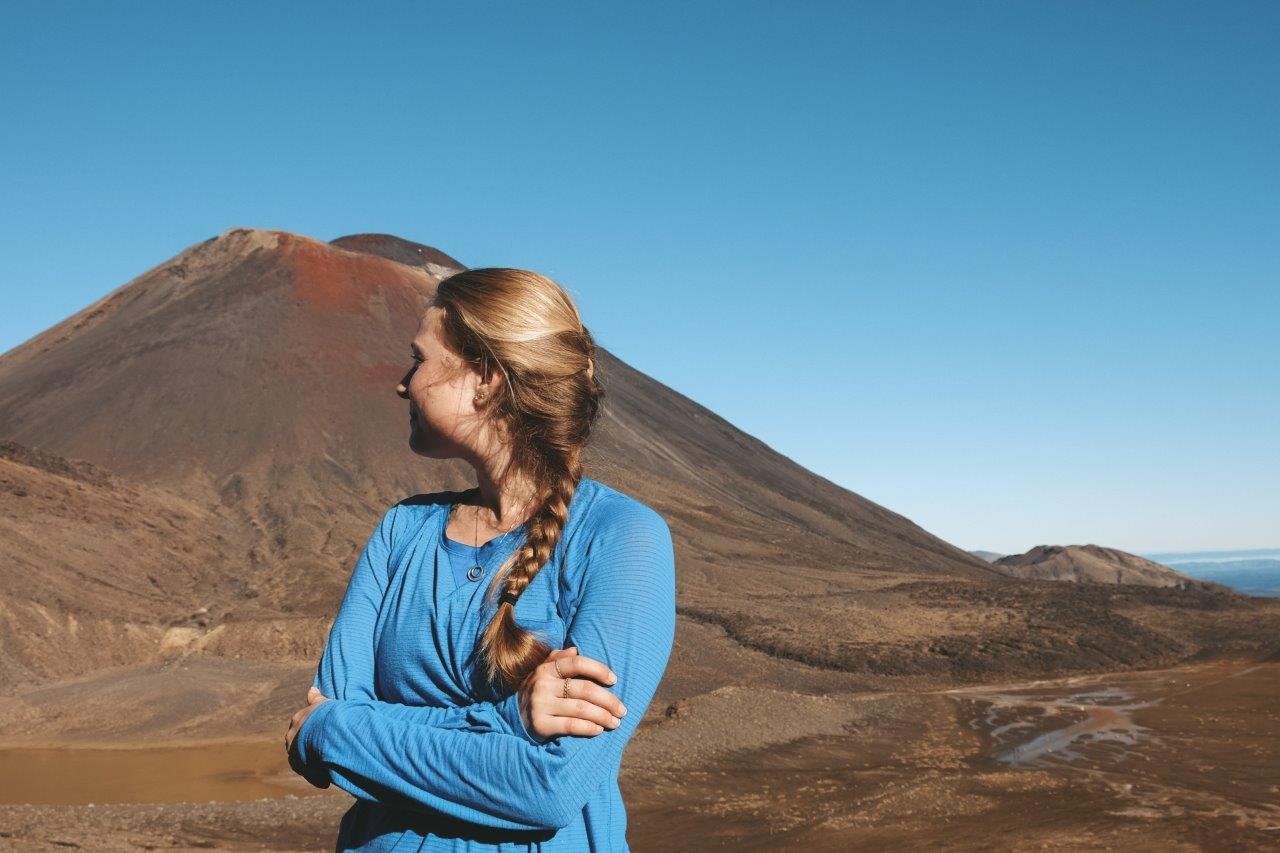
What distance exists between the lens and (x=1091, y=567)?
3076 inches

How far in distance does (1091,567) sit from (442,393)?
82.2m

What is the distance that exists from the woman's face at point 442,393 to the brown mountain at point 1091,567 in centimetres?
7482

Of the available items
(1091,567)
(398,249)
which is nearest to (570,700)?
(398,249)

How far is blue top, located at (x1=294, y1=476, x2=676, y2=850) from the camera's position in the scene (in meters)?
1.66

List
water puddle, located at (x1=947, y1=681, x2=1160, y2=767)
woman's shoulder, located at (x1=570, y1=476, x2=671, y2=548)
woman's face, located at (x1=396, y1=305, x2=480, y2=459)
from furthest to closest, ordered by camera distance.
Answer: water puddle, located at (x1=947, y1=681, x2=1160, y2=767) < woman's face, located at (x1=396, y1=305, x2=480, y2=459) < woman's shoulder, located at (x1=570, y1=476, x2=671, y2=548)

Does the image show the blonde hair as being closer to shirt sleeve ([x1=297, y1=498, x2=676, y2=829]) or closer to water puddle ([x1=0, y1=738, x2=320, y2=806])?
shirt sleeve ([x1=297, y1=498, x2=676, y2=829])

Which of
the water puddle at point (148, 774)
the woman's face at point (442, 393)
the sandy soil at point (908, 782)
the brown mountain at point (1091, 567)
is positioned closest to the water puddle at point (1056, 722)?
the sandy soil at point (908, 782)

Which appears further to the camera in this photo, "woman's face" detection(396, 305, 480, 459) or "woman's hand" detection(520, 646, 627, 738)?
"woman's face" detection(396, 305, 480, 459)

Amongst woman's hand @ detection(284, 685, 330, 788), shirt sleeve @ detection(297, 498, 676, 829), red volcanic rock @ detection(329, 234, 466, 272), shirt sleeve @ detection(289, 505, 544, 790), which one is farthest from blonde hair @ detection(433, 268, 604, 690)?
red volcanic rock @ detection(329, 234, 466, 272)

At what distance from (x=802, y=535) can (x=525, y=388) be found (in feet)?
157

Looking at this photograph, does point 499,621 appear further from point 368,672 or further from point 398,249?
point 398,249

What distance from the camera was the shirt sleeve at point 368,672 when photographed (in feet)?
5.64

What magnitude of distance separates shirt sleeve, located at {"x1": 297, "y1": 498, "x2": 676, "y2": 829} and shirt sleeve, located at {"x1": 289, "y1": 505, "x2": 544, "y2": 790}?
0.06 ft

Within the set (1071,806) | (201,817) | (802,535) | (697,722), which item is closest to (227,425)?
(802,535)
